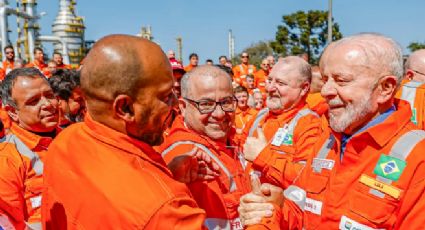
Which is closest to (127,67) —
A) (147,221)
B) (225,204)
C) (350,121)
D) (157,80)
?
(157,80)

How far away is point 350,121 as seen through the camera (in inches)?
103

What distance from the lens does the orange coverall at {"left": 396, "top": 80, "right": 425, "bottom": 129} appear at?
470cm

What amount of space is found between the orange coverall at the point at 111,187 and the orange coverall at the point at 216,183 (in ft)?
2.61

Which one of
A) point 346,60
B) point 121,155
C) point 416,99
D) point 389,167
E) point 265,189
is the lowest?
point 265,189

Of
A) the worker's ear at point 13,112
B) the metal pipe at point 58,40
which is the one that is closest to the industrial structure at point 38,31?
the metal pipe at point 58,40

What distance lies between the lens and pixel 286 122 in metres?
4.64

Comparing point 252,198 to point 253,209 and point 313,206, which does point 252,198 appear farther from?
point 313,206

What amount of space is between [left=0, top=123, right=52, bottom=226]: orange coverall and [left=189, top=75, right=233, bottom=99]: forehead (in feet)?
4.77

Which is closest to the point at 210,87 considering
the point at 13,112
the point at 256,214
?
the point at 256,214

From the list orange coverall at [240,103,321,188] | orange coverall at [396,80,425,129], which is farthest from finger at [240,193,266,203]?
orange coverall at [396,80,425,129]

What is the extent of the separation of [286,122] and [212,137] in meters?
1.66

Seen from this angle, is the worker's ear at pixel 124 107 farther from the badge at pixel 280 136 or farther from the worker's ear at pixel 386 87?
the badge at pixel 280 136

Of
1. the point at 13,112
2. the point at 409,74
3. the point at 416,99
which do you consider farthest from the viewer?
the point at 409,74

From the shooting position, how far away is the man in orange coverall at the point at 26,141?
334cm
